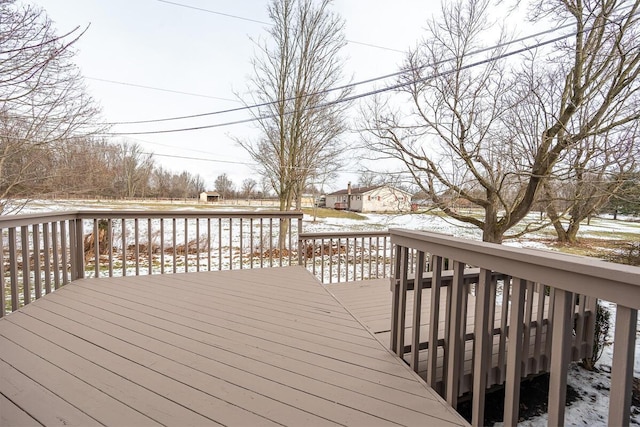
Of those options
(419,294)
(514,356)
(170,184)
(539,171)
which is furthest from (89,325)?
(170,184)

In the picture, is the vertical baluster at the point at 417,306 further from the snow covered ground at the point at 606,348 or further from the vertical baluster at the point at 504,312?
the snow covered ground at the point at 606,348

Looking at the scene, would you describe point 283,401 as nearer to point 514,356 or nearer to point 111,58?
point 514,356

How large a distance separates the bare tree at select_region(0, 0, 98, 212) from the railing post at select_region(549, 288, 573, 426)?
18.3 feet

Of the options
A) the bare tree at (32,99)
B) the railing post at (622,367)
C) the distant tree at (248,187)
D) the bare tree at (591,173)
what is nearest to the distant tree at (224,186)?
the distant tree at (248,187)

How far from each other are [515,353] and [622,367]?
0.36 metres

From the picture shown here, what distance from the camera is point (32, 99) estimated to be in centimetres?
469

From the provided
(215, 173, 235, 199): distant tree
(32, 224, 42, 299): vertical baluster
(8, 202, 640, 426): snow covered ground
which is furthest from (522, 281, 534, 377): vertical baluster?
(215, 173, 235, 199): distant tree

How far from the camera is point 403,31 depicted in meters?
5.91

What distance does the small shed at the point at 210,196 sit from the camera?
1186 centimetres

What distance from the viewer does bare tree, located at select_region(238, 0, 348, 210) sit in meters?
7.71

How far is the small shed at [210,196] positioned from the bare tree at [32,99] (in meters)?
6.27

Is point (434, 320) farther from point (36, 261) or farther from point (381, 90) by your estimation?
point (381, 90)

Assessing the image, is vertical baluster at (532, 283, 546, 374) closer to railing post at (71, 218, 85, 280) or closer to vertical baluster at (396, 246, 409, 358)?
vertical baluster at (396, 246, 409, 358)

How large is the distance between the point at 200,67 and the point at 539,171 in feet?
28.1
